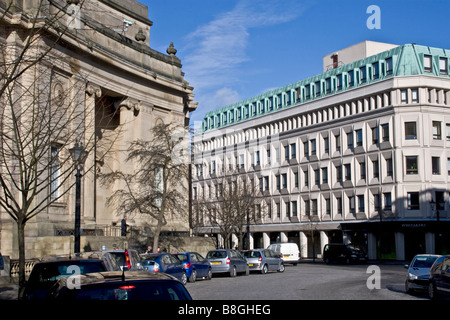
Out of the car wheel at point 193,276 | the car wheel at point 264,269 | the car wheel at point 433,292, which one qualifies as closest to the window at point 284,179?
the car wheel at point 264,269

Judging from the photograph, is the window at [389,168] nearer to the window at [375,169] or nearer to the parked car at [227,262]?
the window at [375,169]

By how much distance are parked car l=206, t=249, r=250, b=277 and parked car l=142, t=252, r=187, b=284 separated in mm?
6168

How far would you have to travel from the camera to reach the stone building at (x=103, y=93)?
29.3m

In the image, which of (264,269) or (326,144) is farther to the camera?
(326,144)

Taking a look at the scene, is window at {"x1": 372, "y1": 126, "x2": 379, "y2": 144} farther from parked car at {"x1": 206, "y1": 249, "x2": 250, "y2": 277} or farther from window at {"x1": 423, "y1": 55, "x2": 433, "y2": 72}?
parked car at {"x1": 206, "y1": 249, "x2": 250, "y2": 277}

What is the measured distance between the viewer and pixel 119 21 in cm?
4112

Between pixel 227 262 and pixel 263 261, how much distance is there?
14.3ft

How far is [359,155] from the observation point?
66312mm

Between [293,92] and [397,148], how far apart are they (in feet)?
60.0

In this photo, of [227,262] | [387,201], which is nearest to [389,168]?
[387,201]

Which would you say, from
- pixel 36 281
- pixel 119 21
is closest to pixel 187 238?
pixel 119 21

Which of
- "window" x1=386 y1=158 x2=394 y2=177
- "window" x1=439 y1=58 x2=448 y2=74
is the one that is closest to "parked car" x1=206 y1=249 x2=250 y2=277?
"window" x1=386 y1=158 x2=394 y2=177

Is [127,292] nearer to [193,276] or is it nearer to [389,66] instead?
[193,276]

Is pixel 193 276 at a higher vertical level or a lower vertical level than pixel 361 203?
lower
